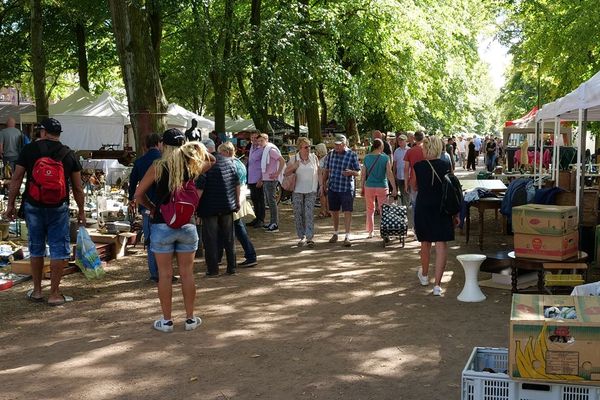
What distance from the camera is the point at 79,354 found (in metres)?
6.16

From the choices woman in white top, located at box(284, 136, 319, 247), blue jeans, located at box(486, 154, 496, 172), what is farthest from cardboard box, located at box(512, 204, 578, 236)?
blue jeans, located at box(486, 154, 496, 172)

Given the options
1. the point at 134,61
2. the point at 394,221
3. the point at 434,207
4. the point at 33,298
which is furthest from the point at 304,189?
the point at 33,298

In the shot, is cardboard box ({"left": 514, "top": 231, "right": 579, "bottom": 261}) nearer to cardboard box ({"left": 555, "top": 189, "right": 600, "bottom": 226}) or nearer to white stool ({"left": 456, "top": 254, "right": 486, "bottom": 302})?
white stool ({"left": 456, "top": 254, "right": 486, "bottom": 302})

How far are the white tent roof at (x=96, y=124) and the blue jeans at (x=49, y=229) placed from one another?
53.2ft

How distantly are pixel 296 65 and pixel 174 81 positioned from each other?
809 inches

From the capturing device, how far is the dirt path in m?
5.36

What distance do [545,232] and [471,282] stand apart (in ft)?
3.07

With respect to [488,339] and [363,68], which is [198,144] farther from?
[363,68]

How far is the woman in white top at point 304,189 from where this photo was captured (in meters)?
11.6

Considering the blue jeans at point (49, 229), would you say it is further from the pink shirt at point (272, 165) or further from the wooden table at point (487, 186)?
the wooden table at point (487, 186)

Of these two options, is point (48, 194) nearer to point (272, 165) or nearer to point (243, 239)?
point (243, 239)

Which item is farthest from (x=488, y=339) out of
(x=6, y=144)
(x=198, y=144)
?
(x=6, y=144)

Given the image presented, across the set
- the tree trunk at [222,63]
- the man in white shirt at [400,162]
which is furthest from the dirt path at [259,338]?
the tree trunk at [222,63]

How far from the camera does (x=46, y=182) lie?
760cm
